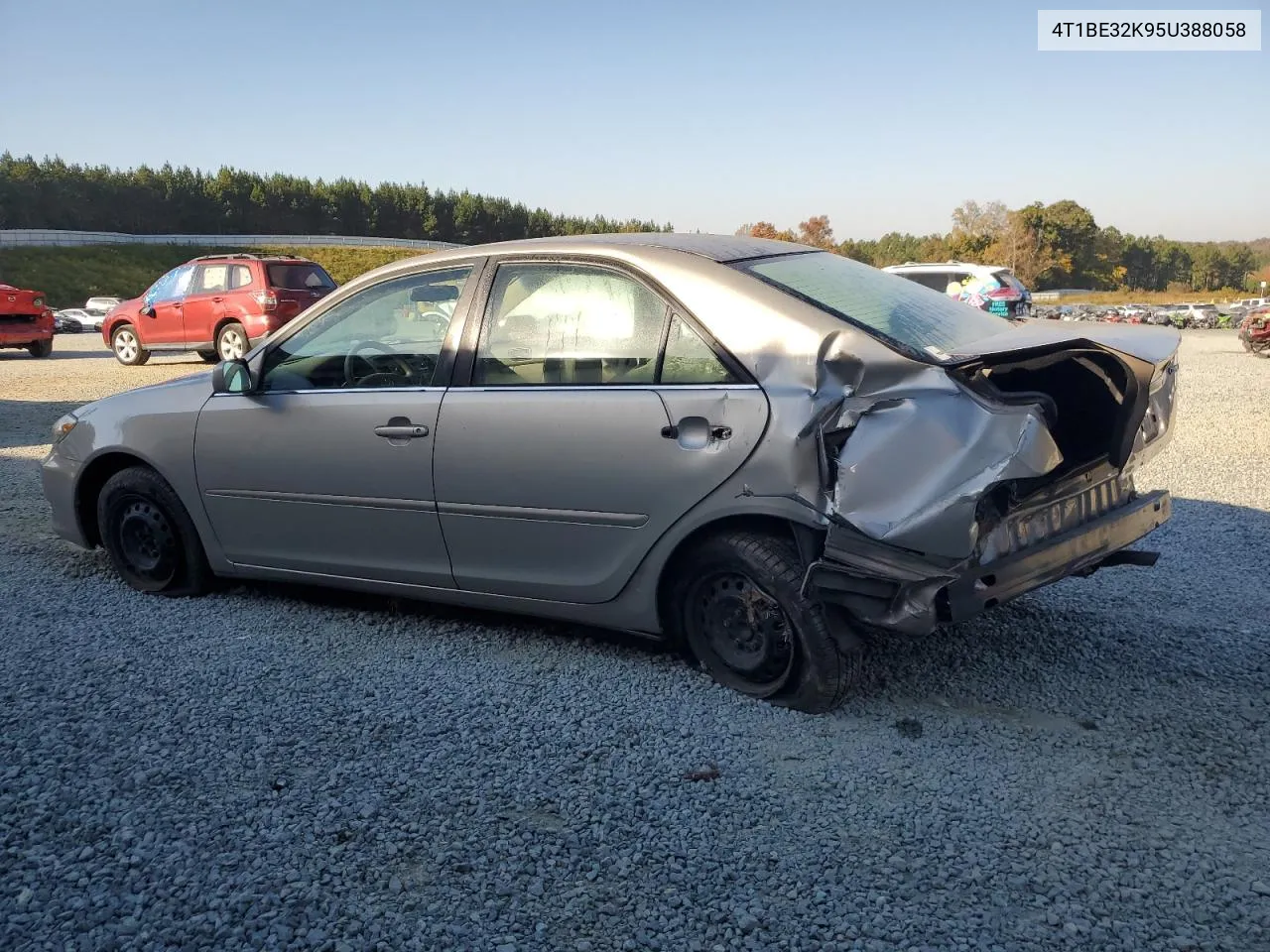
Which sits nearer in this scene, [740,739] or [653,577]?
[740,739]

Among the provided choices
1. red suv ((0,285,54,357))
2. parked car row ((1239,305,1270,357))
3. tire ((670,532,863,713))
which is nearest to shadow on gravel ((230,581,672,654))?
tire ((670,532,863,713))

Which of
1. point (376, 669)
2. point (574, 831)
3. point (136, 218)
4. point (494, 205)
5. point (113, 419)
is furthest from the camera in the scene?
point (494, 205)

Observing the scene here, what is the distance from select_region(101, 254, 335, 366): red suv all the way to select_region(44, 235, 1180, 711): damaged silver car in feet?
39.3

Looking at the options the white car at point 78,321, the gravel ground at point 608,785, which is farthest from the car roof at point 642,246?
the white car at point 78,321

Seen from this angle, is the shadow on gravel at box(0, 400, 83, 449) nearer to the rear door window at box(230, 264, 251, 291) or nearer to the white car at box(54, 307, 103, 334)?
the rear door window at box(230, 264, 251, 291)

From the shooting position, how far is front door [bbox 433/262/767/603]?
3531 millimetres

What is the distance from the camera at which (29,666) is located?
403 centimetres

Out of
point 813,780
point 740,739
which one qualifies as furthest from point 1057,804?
point 740,739

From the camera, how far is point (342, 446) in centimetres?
424

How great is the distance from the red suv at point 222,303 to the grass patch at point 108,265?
29.0 meters

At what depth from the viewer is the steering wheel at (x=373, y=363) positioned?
4219mm

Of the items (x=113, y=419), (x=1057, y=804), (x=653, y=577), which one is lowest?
(x=1057, y=804)

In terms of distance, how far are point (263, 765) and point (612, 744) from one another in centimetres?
108

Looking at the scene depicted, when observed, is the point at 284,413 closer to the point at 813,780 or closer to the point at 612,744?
the point at 612,744
